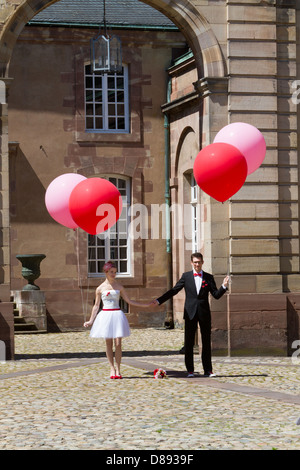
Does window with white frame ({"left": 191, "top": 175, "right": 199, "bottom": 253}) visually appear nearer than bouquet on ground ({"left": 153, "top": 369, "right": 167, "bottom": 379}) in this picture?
No

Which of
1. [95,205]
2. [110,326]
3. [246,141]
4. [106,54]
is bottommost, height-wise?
[110,326]

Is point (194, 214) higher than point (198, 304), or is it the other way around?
point (194, 214)

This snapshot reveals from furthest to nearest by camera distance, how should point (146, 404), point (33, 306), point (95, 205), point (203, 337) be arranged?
point (33, 306)
point (203, 337)
point (95, 205)
point (146, 404)

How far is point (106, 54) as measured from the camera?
62.1ft

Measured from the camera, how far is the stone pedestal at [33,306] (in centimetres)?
2127

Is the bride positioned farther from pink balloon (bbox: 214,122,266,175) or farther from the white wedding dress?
pink balloon (bbox: 214,122,266,175)

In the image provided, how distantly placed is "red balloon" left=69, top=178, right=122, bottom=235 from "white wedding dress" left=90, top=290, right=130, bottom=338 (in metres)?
0.92

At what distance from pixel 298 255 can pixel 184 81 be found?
8139 millimetres

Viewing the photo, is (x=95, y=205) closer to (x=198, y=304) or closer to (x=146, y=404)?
(x=198, y=304)

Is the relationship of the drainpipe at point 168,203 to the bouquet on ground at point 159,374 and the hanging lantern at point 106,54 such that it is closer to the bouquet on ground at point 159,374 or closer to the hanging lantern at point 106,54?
the hanging lantern at point 106,54

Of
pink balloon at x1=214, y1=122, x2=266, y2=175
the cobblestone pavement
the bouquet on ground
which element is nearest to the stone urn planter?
the cobblestone pavement

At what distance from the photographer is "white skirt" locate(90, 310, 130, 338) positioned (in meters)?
12.1

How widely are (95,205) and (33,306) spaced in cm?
1007

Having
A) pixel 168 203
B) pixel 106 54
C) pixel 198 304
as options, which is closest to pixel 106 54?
pixel 106 54
